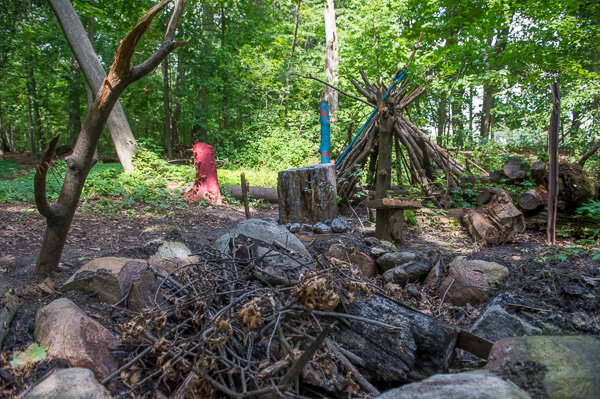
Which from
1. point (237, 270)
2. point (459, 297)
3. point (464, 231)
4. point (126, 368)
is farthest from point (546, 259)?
point (126, 368)

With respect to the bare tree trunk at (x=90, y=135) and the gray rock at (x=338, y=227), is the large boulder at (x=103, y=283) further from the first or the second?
the gray rock at (x=338, y=227)

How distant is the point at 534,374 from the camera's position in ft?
5.04

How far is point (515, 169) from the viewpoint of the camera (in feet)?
19.9

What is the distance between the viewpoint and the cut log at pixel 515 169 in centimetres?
601

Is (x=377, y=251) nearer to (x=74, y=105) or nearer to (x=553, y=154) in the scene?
(x=553, y=154)

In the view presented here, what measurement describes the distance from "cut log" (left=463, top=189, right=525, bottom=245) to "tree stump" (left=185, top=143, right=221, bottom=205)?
5.12m

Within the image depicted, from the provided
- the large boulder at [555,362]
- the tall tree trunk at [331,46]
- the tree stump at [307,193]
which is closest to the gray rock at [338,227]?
the tree stump at [307,193]

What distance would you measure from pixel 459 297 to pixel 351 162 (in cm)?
426

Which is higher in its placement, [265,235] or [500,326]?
[265,235]

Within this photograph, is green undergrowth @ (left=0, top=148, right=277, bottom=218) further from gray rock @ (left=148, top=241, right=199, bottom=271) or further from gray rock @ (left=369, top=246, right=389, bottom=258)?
gray rock @ (left=369, top=246, right=389, bottom=258)

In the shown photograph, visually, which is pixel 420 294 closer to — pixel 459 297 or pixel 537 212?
pixel 459 297

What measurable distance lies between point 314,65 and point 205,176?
13061mm

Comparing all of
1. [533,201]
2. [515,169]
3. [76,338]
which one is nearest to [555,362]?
[76,338]

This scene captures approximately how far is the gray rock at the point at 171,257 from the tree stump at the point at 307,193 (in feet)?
7.98
